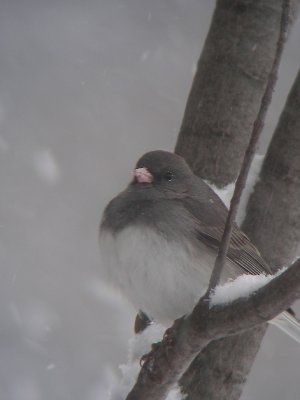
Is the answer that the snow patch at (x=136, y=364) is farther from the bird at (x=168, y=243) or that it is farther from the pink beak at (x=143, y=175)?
the pink beak at (x=143, y=175)

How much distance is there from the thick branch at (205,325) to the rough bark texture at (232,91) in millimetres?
836

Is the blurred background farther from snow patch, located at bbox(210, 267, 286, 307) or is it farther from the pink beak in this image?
snow patch, located at bbox(210, 267, 286, 307)

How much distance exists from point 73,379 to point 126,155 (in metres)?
1.07

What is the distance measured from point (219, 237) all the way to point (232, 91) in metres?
0.47

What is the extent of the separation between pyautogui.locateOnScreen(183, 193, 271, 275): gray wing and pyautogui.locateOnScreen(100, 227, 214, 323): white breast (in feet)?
0.28

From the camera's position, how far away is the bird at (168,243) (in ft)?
7.66

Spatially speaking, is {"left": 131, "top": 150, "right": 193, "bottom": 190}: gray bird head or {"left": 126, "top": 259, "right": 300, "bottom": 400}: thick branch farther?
{"left": 131, "top": 150, "right": 193, "bottom": 190}: gray bird head

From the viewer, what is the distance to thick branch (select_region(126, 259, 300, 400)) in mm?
1619

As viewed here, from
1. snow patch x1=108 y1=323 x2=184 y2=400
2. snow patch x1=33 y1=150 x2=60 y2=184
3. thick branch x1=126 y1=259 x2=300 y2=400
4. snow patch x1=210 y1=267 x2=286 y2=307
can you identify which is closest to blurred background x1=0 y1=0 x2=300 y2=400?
snow patch x1=33 y1=150 x2=60 y2=184

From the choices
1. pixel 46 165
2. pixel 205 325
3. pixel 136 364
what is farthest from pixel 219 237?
pixel 46 165

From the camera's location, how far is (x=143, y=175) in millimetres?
2574

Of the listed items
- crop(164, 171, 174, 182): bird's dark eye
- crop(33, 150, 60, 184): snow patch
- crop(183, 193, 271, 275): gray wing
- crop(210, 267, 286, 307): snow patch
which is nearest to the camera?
crop(210, 267, 286, 307): snow patch

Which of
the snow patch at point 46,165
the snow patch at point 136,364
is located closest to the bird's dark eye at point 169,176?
the snow patch at point 136,364

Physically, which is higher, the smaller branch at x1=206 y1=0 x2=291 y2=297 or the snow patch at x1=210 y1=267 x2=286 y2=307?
the smaller branch at x1=206 y1=0 x2=291 y2=297
